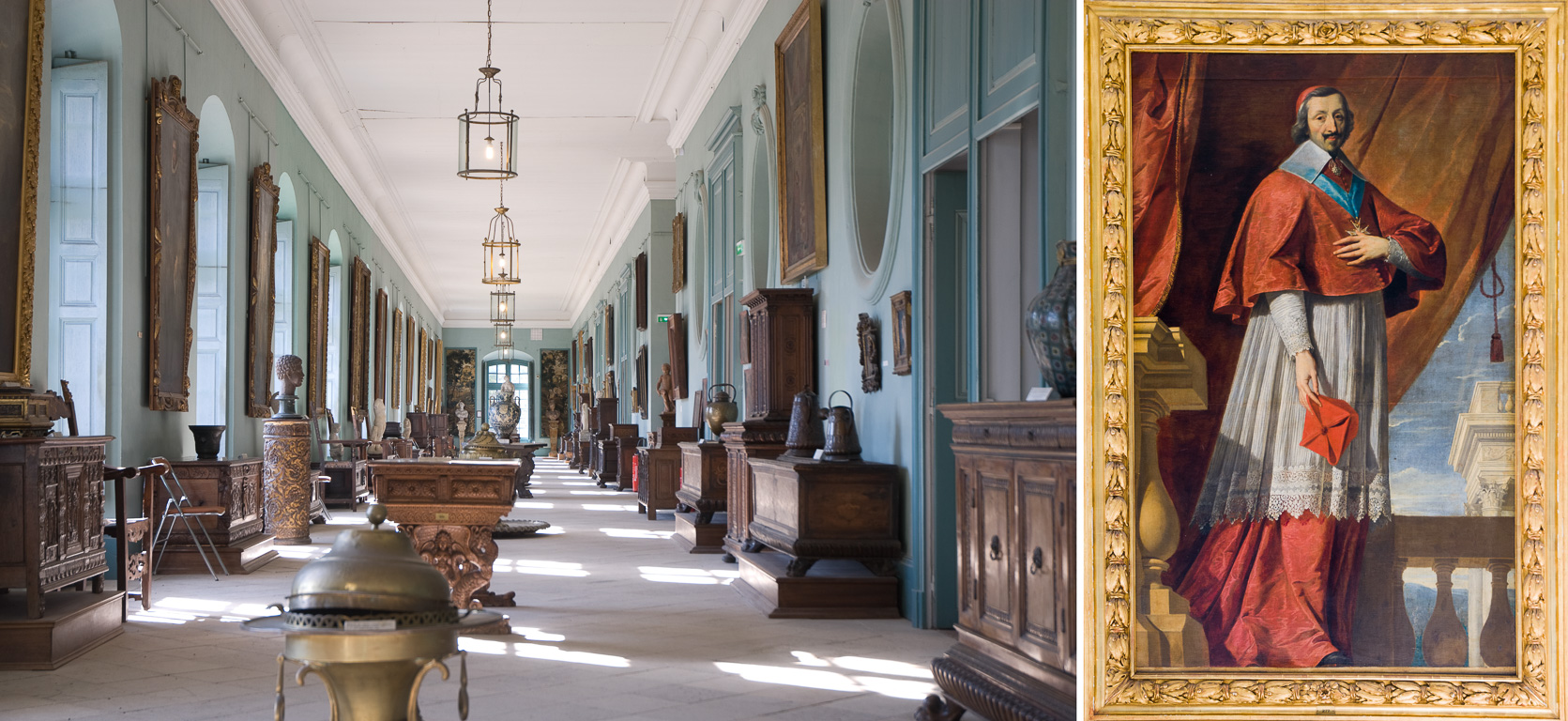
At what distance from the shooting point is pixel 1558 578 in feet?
12.9

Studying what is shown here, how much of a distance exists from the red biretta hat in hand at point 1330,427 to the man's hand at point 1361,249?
45 cm

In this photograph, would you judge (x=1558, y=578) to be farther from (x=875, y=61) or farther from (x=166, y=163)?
(x=166, y=163)

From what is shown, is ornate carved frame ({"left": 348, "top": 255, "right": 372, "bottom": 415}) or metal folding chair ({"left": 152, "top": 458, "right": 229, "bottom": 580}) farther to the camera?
ornate carved frame ({"left": 348, "top": 255, "right": 372, "bottom": 415})

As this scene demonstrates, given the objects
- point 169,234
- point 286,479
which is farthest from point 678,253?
point 169,234

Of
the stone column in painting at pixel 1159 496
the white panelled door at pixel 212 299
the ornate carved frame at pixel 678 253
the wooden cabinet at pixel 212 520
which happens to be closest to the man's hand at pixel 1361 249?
the stone column in painting at pixel 1159 496

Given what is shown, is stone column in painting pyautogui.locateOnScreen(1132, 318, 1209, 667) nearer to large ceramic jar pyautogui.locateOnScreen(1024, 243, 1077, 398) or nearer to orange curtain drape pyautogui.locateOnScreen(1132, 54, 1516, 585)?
orange curtain drape pyautogui.locateOnScreen(1132, 54, 1516, 585)

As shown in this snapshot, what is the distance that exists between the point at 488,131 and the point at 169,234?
3661 millimetres

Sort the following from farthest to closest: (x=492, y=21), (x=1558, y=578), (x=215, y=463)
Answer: (x=492, y=21), (x=215, y=463), (x=1558, y=578)

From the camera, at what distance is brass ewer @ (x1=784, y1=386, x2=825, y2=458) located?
8.59 meters

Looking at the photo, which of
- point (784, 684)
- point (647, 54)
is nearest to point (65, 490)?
point (784, 684)

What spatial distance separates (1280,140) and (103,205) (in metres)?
7.69

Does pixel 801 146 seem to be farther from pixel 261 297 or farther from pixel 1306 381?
pixel 1306 381

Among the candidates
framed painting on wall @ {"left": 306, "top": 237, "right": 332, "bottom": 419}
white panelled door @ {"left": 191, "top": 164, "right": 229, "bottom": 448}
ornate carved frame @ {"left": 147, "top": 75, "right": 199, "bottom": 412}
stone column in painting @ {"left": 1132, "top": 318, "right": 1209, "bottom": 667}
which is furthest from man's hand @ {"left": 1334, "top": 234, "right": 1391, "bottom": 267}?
framed painting on wall @ {"left": 306, "top": 237, "right": 332, "bottom": 419}

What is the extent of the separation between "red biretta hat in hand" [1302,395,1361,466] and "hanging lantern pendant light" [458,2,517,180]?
687cm
